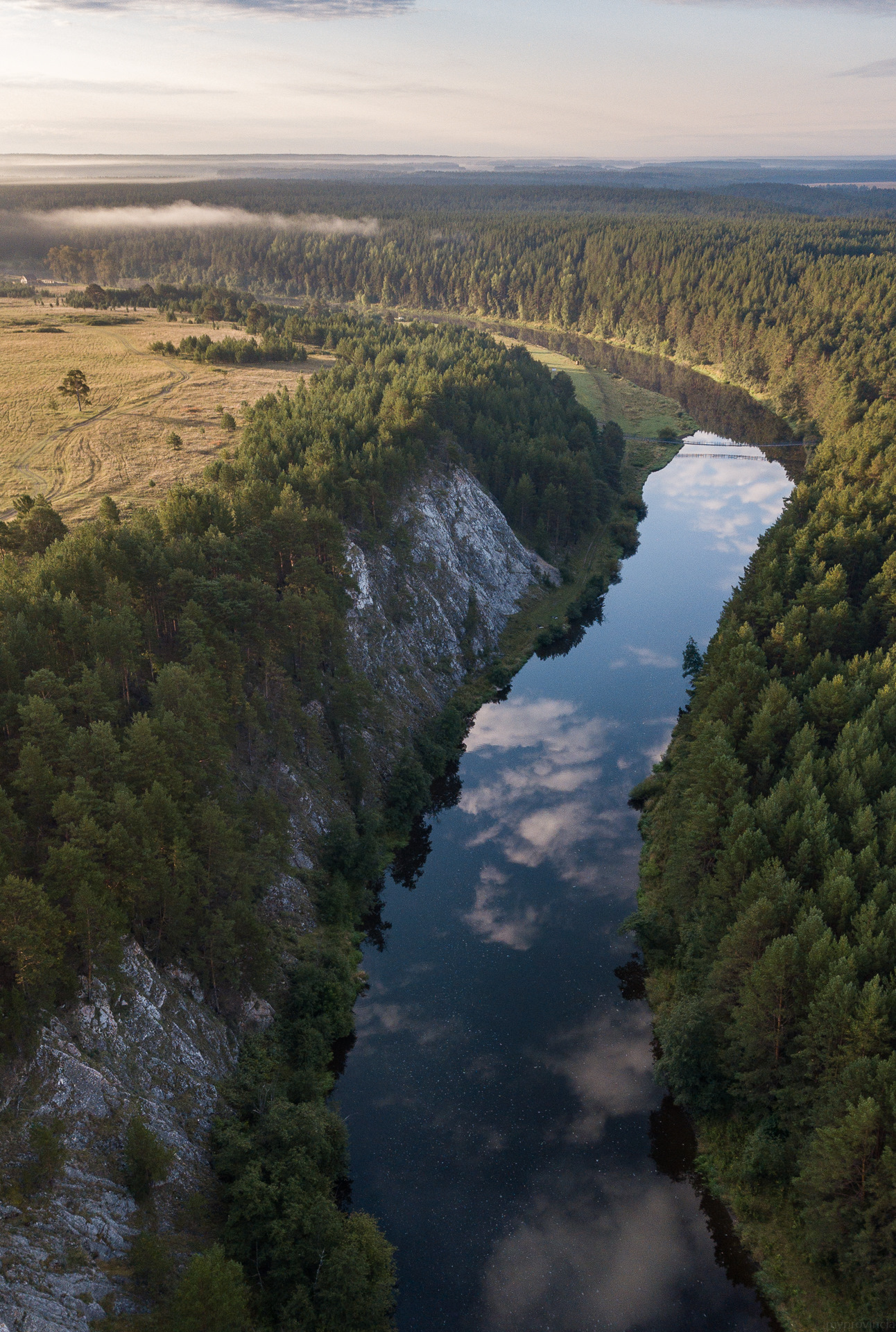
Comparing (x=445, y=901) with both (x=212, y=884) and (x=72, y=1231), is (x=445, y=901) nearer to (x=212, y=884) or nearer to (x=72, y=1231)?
(x=212, y=884)

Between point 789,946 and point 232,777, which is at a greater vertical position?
point 789,946

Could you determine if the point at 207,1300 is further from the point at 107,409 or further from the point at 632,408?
the point at 632,408

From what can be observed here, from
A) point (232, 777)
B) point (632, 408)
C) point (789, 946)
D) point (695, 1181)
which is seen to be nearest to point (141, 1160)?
point (232, 777)

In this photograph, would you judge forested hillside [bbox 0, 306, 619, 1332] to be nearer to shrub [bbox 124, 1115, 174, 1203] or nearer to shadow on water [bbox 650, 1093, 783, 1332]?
shrub [bbox 124, 1115, 174, 1203]

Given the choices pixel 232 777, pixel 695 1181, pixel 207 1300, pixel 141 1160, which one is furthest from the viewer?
pixel 232 777

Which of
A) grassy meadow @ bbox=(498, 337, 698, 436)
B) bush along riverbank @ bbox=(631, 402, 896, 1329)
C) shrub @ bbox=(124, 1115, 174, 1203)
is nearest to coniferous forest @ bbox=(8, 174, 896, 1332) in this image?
bush along riverbank @ bbox=(631, 402, 896, 1329)

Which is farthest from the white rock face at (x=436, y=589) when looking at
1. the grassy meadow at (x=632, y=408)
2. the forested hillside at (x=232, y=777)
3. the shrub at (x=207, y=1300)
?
the grassy meadow at (x=632, y=408)
